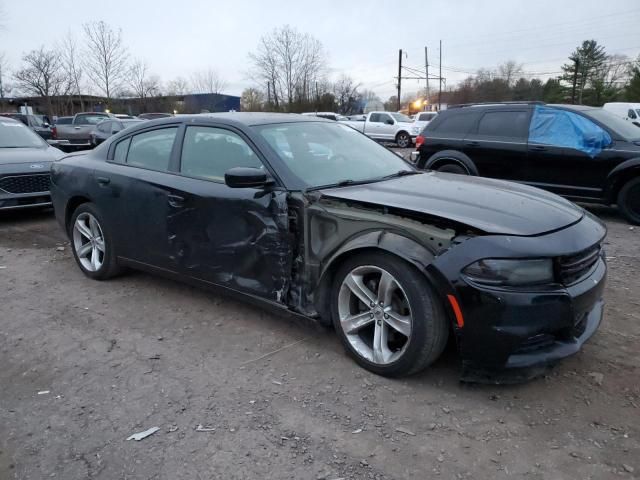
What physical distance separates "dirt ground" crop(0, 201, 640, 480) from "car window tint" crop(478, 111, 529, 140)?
4.21m

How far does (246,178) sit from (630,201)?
19.5ft

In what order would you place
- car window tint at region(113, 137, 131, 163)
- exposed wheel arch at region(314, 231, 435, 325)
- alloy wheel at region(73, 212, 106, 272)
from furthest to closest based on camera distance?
alloy wheel at region(73, 212, 106, 272) < car window tint at region(113, 137, 131, 163) < exposed wheel arch at region(314, 231, 435, 325)

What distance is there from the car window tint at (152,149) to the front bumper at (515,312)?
2.53 m

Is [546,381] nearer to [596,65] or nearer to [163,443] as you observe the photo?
[163,443]

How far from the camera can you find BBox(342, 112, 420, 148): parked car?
894 inches

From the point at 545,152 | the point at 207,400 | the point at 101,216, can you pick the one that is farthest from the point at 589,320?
the point at 545,152

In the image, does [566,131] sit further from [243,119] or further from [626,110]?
[626,110]

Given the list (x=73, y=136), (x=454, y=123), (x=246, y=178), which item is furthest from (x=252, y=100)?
(x=246, y=178)

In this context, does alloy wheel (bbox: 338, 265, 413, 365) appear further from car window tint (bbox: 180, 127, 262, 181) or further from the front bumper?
car window tint (bbox: 180, 127, 262, 181)

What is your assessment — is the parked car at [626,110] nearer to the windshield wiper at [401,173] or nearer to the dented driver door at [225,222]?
the windshield wiper at [401,173]

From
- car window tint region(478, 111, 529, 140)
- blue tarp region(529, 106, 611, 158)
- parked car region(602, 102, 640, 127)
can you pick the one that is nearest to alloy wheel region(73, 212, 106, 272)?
car window tint region(478, 111, 529, 140)

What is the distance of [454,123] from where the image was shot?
8.48 m

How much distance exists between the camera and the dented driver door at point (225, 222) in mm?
3400

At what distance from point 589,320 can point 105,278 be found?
410cm
